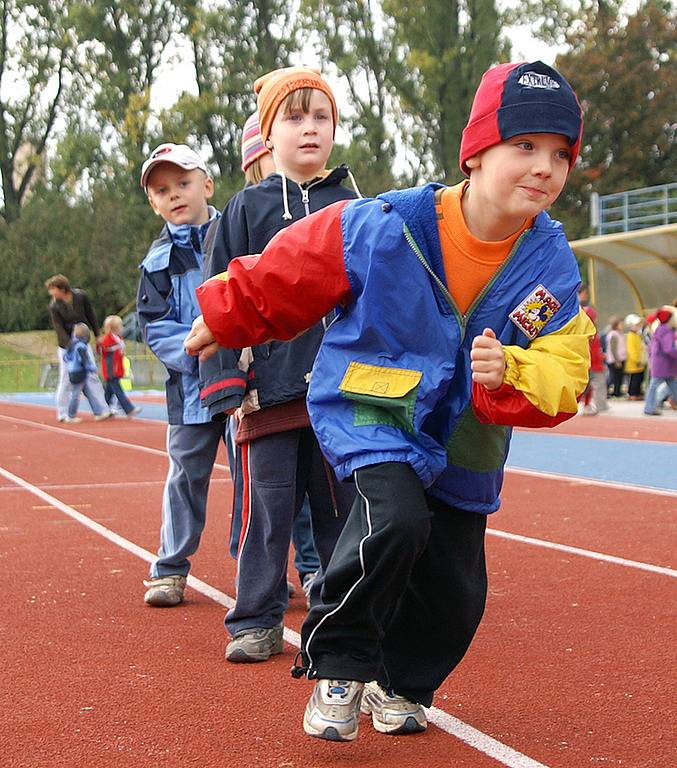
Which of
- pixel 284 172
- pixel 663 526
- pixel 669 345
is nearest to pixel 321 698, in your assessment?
pixel 284 172

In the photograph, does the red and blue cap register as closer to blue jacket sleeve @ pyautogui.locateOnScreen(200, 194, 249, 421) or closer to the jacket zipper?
the jacket zipper

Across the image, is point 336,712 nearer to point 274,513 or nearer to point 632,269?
point 274,513

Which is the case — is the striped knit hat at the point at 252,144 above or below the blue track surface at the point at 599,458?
above

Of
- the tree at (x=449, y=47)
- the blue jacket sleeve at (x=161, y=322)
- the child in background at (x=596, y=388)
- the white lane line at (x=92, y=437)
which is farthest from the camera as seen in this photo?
the tree at (x=449, y=47)

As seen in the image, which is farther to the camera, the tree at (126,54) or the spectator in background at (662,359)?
the tree at (126,54)

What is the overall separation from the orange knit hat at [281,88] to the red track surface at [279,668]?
1942 millimetres

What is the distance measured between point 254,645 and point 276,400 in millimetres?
850

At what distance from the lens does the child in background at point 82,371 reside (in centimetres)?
1866

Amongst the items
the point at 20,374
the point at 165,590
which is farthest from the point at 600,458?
the point at 20,374

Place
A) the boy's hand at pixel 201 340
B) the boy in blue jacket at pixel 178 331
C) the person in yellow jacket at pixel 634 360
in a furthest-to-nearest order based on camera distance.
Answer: the person in yellow jacket at pixel 634 360 → the boy in blue jacket at pixel 178 331 → the boy's hand at pixel 201 340

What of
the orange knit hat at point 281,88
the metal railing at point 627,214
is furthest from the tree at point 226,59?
the orange knit hat at point 281,88

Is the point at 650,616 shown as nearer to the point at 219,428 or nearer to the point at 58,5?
the point at 219,428

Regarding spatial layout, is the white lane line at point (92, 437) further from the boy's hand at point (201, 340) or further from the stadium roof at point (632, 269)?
the stadium roof at point (632, 269)

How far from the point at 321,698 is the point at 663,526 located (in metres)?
4.55
